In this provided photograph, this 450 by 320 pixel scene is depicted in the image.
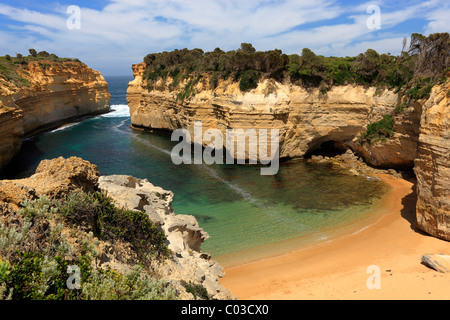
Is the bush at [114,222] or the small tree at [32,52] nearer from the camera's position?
the bush at [114,222]

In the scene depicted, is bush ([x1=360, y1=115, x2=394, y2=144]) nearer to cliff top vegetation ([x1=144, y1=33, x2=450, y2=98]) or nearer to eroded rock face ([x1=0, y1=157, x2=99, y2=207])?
cliff top vegetation ([x1=144, y1=33, x2=450, y2=98])

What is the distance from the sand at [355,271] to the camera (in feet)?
34.8

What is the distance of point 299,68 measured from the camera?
1094 inches

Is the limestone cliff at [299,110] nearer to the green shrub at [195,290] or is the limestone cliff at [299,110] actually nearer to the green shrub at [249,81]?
the green shrub at [249,81]

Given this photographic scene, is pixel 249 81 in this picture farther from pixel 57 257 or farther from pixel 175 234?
pixel 57 257

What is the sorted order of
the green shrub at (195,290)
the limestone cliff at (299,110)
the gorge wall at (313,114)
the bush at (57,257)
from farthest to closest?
1. the limestone cliff at (299,110)
2. the gorge wall at (313,114)
3. the green shrub at (195,290)
4. the bush at (57,257)

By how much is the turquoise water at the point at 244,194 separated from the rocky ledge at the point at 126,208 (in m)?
3.16

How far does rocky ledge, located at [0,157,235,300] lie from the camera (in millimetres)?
7094

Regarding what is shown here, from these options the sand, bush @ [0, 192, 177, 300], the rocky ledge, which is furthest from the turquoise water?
bush @ [0, 192, 177, 300]

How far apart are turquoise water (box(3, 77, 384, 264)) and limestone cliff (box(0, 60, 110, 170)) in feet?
13.7

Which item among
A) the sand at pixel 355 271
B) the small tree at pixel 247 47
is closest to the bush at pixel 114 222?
the sand at pixel 355 271

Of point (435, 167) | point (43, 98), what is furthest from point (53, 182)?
point (43, 98)
